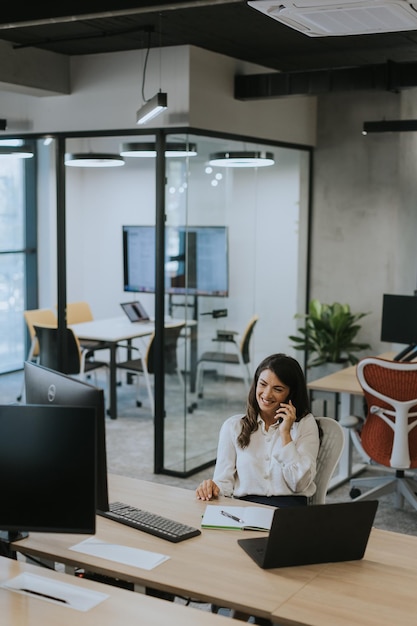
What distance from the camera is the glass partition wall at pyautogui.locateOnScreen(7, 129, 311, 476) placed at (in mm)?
6156

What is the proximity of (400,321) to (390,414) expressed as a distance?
1387 millimetres

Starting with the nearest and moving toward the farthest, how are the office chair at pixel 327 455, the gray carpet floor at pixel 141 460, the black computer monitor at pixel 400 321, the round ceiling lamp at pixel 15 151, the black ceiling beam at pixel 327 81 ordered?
the office chair at pixel 327 455 → the gray carpet floor at pixel 141 460 → the black ceiling beam at pixel 327 81 → the black computer monitor at pixel 400 321 → the round ceiling lamp at pixel 15 151

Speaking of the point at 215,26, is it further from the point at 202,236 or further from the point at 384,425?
the point at 384,425

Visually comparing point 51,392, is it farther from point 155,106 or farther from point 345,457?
point 345,457

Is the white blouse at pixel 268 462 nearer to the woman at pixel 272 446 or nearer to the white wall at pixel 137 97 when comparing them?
the woman at pixel 272 446

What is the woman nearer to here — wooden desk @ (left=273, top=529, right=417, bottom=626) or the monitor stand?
wooden desk @ (left=273, top=529, right=417, bottom=626)

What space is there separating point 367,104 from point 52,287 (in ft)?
11.7

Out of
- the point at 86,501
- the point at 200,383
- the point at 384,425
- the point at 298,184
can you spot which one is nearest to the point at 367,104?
the point at 298,184

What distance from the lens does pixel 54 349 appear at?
23.2 ft

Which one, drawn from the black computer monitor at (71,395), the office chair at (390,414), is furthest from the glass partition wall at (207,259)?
the black computer monitor at (71,395)

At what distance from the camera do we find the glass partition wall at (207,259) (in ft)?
20.2

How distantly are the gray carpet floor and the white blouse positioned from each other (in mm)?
1915

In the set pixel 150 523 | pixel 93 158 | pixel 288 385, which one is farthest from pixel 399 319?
pixel 150 523

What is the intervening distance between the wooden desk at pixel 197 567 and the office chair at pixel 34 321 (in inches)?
174
